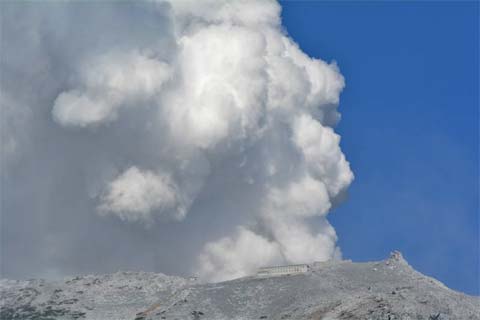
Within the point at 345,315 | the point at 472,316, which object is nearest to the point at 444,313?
the point at 472,316

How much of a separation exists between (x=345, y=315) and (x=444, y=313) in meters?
22.7

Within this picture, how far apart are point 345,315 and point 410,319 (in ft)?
55.4

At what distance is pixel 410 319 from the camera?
618 ft

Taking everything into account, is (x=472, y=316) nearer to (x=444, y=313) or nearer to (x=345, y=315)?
(x=444, y=313)

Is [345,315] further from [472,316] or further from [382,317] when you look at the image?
[472,316]

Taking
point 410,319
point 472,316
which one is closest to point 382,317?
point 410,319

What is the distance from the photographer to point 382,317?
627 feet

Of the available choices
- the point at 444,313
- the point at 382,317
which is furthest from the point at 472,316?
the point at 382,317

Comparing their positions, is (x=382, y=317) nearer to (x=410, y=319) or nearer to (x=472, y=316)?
(x=410, y=319)

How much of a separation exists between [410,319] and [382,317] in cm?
640

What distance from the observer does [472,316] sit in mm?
196250

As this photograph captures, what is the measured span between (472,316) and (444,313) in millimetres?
7347

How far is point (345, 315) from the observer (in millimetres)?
198875
